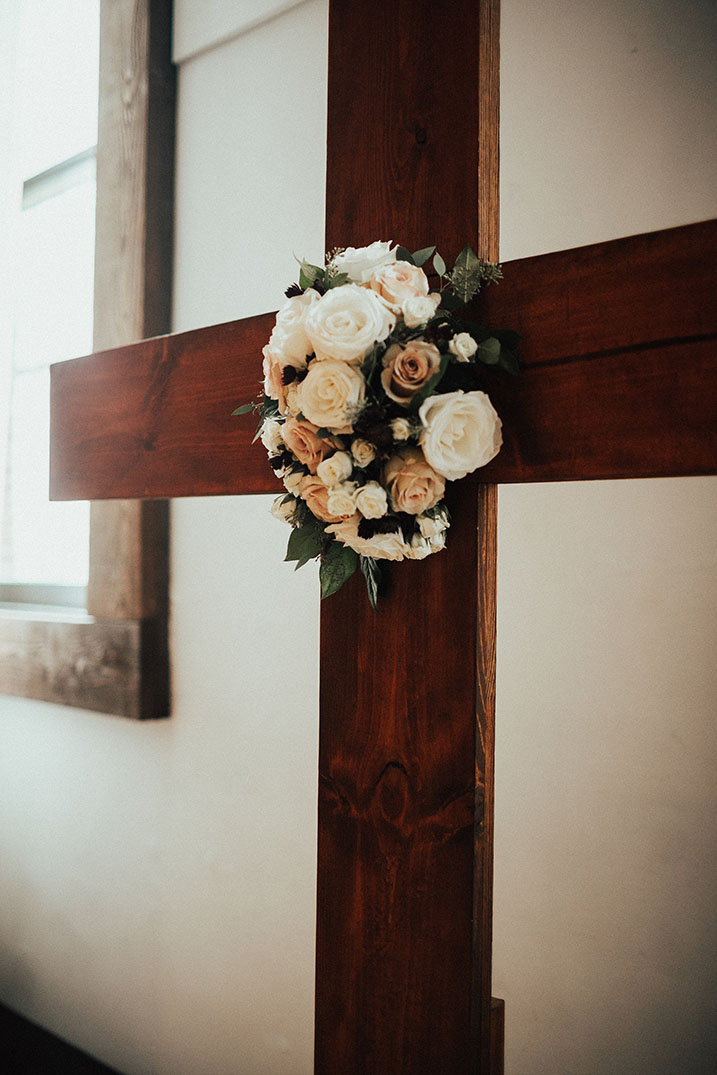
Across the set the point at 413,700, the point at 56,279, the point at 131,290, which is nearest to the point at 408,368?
the point at 413,700

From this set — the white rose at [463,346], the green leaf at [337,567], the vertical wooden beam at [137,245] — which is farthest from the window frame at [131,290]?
the white rose at [463,346]

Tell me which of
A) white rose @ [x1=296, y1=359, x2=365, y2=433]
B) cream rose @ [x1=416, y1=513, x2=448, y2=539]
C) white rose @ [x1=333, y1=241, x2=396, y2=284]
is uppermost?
white rose @ [x1=333, y1=241, x2=396, y2=284]

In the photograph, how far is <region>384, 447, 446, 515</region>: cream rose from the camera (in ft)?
2.05

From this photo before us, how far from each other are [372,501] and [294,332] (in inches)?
6.6

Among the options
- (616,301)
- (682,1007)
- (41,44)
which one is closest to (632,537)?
(616,301)

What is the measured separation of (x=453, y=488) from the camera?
0.69 meters

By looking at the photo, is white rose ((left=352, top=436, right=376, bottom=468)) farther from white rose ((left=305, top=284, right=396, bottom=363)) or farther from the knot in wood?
the knot in wood

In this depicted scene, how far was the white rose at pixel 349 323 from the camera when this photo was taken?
62 cm

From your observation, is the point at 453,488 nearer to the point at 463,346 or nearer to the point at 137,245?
the point at 463,346

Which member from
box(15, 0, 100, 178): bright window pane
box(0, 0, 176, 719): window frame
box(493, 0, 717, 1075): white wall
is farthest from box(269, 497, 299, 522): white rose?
box(15, 0, 100, 178): bright window pane

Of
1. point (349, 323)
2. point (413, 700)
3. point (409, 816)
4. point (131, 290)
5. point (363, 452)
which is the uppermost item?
point (131, 290)

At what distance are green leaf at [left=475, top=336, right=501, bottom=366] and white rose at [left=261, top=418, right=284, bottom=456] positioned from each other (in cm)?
19

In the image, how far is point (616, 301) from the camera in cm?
62

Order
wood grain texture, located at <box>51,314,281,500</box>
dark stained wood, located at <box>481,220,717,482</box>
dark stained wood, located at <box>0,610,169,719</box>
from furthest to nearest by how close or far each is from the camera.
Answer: dark stained wood, located at <box>0,610,169,719</box> → wood grain texture, located at <box>51,314,281,500</box> → dark stained wood, located at <box>481,220,717,482</box>
